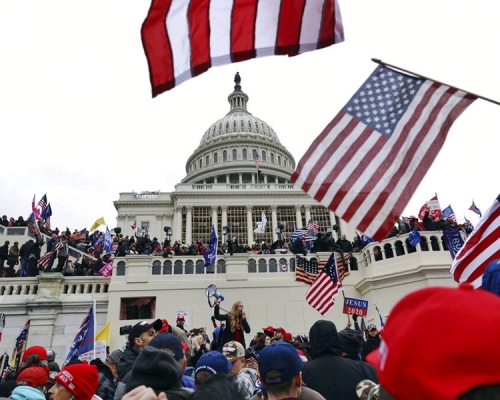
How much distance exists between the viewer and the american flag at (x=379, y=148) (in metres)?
4.11

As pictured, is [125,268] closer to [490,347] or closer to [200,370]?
[200,370]

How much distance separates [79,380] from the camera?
3.33 m

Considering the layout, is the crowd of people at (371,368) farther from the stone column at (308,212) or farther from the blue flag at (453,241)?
the stone column at (308,212)

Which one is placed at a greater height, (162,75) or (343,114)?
(162,75)

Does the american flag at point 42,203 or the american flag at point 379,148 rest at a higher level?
the american flag at point 42,203

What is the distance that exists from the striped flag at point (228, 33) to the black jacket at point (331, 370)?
3.09 meters

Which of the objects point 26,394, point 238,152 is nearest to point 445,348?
point 26,394

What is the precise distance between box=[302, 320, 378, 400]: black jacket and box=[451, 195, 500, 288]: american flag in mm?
1484

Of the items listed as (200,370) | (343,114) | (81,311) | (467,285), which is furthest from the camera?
(81,311)

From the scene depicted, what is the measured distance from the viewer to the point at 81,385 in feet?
10.9

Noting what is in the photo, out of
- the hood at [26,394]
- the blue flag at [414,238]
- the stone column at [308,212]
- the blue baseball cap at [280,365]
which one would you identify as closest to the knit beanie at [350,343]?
the blue baseball cap at [280,365]

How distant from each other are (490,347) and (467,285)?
0.70 feet

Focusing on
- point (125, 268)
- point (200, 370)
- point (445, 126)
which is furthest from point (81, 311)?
point (445, 126)

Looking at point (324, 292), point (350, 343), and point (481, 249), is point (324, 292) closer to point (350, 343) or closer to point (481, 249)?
point (350, 343)
